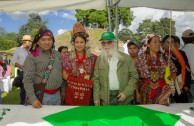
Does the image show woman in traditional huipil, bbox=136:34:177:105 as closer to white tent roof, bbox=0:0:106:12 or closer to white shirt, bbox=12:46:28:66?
white tent roof, bbox=0:0:106:12

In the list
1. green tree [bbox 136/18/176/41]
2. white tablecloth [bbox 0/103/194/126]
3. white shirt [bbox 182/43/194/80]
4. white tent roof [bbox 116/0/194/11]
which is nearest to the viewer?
white tablecloth [bbox 0/103/194/126]

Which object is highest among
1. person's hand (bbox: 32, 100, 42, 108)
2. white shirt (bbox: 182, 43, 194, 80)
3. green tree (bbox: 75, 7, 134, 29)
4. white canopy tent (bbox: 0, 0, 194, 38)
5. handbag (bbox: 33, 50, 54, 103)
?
green tree (bbox: 75, 7, 134, 29)

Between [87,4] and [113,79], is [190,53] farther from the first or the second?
[87,4]

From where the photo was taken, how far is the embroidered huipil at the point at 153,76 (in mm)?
3146

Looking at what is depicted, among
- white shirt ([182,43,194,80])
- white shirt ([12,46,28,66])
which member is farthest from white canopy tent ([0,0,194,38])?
white shirt ([182,43,194,80])

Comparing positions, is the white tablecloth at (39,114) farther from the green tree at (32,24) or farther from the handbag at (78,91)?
the green tree at (32,24)

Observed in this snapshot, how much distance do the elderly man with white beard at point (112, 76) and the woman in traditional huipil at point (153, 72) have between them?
13 centimetres

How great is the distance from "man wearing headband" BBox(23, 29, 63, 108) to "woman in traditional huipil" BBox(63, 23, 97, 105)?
12 centimetres

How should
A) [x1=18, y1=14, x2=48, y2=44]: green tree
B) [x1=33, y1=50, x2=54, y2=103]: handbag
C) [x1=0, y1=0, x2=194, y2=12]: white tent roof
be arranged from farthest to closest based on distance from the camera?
A: [x1=18, y1=14, x2=48, y2=44]: green tree, [x1=0, y1=0, x2=194, y2=12]: white tent roof, [x1=33, y1=50, x2=54, y2=103]: handbag

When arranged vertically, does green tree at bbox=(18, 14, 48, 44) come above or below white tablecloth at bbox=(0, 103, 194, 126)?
above

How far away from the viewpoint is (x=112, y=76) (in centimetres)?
314

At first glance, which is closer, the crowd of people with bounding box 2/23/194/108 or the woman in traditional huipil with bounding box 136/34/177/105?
the crowd of people with bounding box 2/23/194/108

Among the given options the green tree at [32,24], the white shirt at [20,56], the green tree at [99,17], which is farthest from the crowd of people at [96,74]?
the green tree at [32,24]

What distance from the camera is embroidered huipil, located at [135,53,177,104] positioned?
315cm
